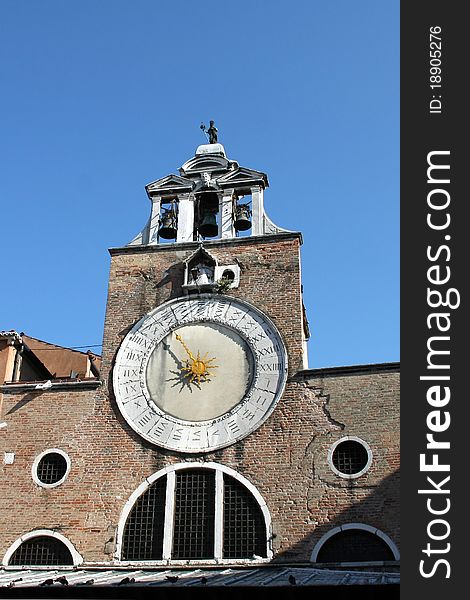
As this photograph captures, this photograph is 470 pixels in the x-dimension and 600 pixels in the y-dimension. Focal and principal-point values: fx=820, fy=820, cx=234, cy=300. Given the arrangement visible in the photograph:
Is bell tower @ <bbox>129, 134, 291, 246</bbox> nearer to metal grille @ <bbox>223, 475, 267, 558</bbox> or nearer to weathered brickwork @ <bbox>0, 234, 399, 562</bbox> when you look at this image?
weathered brickwork @ <bbox>0, 234, 399, 562</bbox>

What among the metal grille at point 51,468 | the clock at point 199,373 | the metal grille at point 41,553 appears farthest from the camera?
the metal grille at point 51,468

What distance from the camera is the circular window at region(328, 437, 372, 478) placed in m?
13.5

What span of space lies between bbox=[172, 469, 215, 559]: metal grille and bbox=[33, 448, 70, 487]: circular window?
2.08 meters

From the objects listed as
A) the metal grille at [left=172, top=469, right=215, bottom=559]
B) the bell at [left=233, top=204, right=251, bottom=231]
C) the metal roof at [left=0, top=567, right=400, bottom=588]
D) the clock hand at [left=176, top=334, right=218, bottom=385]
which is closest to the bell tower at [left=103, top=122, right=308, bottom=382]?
the bell at [left=233, top=204, right=251, bottom=231]

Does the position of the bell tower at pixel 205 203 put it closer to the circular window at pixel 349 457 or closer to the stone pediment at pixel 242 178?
the stone pediment at pixel 242 178

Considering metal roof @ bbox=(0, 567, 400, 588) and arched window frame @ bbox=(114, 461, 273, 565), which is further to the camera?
arched window frame @ bbox=(114, 461, 273, 565)

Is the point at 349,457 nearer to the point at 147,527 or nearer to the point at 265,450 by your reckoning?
the point at 265,450

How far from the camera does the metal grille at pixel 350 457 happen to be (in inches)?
532

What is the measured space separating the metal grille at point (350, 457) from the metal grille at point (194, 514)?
2140 mm

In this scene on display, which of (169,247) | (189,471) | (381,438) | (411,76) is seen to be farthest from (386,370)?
(411,76)

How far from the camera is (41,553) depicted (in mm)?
13812

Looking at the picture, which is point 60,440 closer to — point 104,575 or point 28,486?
point 28,486

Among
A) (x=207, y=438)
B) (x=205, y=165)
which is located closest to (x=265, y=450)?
(x=207, y=438)

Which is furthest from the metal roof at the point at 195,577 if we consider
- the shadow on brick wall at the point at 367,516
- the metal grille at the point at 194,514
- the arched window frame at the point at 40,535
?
the metal grille at the point at 194,514
